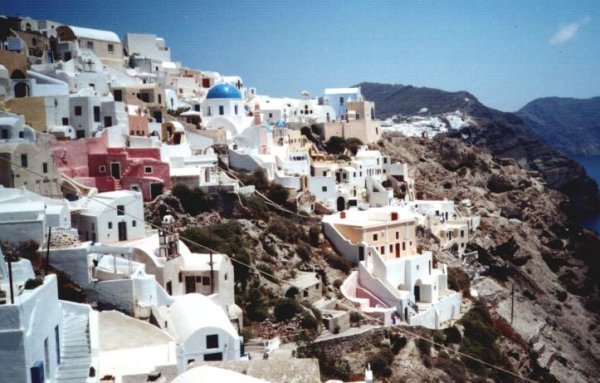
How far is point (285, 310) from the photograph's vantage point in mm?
25953

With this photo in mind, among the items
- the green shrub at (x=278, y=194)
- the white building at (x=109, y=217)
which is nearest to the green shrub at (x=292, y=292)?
the white building at (x=109, y=217)

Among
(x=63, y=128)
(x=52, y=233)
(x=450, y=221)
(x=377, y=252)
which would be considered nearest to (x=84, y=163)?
(x=63, y=128)

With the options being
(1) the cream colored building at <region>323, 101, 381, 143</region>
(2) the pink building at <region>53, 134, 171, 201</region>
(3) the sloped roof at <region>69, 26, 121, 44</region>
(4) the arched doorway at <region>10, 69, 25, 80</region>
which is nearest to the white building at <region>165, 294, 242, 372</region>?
(2) the pink building at <region>53, 134, 171, 201</region>

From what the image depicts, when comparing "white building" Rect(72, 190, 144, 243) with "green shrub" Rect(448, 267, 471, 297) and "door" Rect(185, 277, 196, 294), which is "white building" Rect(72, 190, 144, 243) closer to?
"door" Rect(185, 277, 196, 294)

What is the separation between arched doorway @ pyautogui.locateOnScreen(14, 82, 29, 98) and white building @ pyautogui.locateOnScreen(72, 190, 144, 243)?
9.46m

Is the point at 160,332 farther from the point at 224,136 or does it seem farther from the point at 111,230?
the point at 224,136

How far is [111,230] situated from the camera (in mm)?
25328

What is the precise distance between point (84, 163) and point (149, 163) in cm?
285

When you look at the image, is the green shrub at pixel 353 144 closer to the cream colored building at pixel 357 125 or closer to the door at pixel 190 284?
the cream colored building at pixel 357 125

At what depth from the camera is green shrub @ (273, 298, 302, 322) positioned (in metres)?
25.9

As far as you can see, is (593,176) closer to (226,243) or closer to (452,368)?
(452,368)

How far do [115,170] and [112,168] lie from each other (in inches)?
6.3

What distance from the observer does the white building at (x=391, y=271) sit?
101 feet

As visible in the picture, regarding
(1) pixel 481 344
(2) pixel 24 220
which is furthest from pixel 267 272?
(2) pixel 24 220
